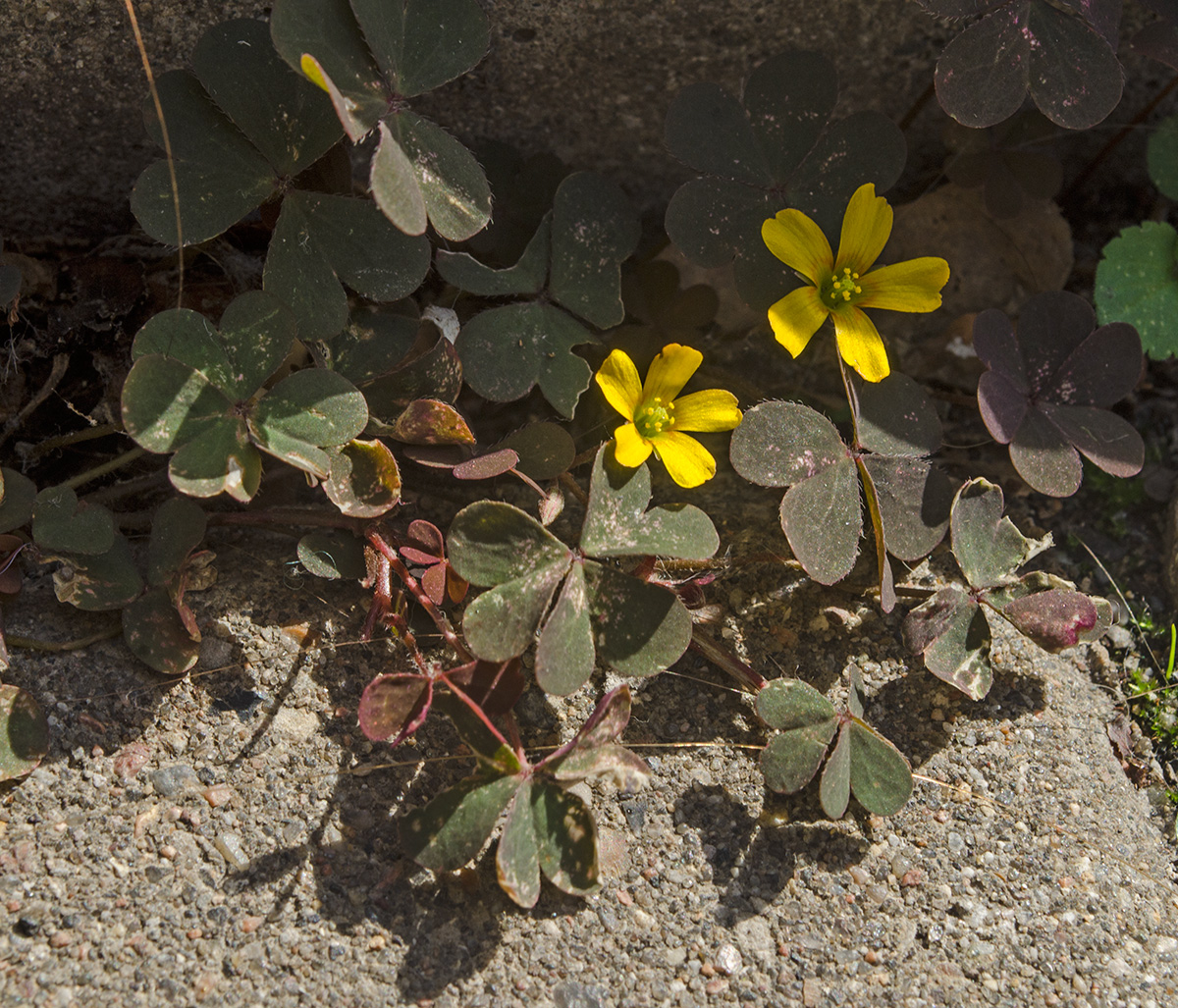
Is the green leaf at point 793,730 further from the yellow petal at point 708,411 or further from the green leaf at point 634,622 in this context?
the yellow petal at point 708,411

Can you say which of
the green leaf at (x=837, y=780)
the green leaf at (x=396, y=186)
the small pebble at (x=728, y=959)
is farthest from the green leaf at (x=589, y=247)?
the small pebble at (x=728, y=959)

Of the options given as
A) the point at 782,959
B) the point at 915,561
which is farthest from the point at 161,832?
the point at 915,561

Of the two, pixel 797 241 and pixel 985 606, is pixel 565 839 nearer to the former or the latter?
pixel 985 606

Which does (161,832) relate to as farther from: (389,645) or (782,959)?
(782,959)

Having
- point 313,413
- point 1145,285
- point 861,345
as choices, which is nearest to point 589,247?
point 861,345

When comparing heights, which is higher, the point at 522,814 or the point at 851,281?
the point at 851,281

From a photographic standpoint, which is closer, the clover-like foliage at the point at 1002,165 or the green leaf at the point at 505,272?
the green leaf at the point at 505,272

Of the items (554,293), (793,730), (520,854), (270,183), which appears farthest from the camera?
(554,293)
